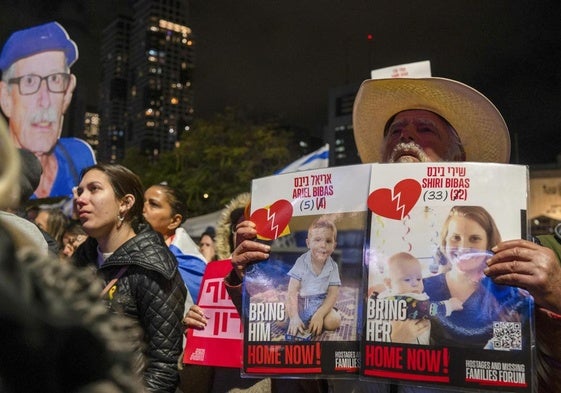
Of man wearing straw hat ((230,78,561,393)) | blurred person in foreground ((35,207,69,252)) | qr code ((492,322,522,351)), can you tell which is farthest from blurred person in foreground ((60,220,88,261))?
qr code ((492,322,522,351))

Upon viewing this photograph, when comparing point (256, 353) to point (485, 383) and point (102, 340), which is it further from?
point (102, 340)

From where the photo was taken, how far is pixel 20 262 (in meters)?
0.57

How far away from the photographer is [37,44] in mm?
6961

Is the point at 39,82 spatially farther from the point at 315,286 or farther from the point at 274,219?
the point at 315,286

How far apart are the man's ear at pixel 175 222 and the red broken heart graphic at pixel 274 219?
257 cm


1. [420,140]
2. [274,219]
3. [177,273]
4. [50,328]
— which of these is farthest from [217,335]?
[50,328]

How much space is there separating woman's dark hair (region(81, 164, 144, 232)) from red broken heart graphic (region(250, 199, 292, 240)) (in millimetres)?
1331

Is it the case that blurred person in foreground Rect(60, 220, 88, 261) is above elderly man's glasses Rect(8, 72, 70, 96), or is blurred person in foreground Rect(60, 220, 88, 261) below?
below

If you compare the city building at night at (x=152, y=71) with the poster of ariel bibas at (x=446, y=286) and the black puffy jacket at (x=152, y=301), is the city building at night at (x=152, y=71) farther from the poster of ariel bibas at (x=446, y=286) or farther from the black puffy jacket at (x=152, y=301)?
the poster of ariel bibas at (x=446, y=286)

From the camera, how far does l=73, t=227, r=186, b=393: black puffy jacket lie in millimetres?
2500

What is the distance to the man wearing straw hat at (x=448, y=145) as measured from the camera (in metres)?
1.49

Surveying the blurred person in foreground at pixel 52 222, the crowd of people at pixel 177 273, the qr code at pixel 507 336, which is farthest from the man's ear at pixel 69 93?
the qr code at pixel 507 336

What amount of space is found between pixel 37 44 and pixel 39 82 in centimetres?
54

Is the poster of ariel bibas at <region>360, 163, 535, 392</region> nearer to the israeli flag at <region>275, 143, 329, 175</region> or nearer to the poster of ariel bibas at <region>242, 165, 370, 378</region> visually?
the poster of ariel bibas at <region>242, 165, 370, 378</region>
